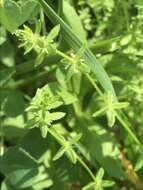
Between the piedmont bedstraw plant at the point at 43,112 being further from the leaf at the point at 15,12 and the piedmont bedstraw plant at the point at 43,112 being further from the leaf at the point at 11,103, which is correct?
the leaf at the point at 11,103

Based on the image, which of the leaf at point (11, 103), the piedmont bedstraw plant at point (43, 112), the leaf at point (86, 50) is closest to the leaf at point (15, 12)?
the leaf at point (86, 50)

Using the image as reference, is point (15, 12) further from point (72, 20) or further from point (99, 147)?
point (99, 147)

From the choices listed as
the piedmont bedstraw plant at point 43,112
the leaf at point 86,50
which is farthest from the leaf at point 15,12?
the piedmont bedstraw plant at point 43,112

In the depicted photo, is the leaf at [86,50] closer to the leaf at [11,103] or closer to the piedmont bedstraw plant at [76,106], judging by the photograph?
the piedmont bedstraw plant at [76,106]

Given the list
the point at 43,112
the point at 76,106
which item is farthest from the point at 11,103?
the point at 43,112

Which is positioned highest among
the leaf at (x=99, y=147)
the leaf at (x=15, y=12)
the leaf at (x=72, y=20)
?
the leaf at (x=15, y=12)

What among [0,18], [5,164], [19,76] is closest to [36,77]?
[19,76]

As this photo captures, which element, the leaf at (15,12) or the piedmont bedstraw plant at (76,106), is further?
the piedmont bedstraw plant at (76,106)

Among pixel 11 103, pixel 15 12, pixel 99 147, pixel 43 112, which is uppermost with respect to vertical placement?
pixel 15 12

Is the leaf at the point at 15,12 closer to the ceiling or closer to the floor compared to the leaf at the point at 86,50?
closer to the ceiling
